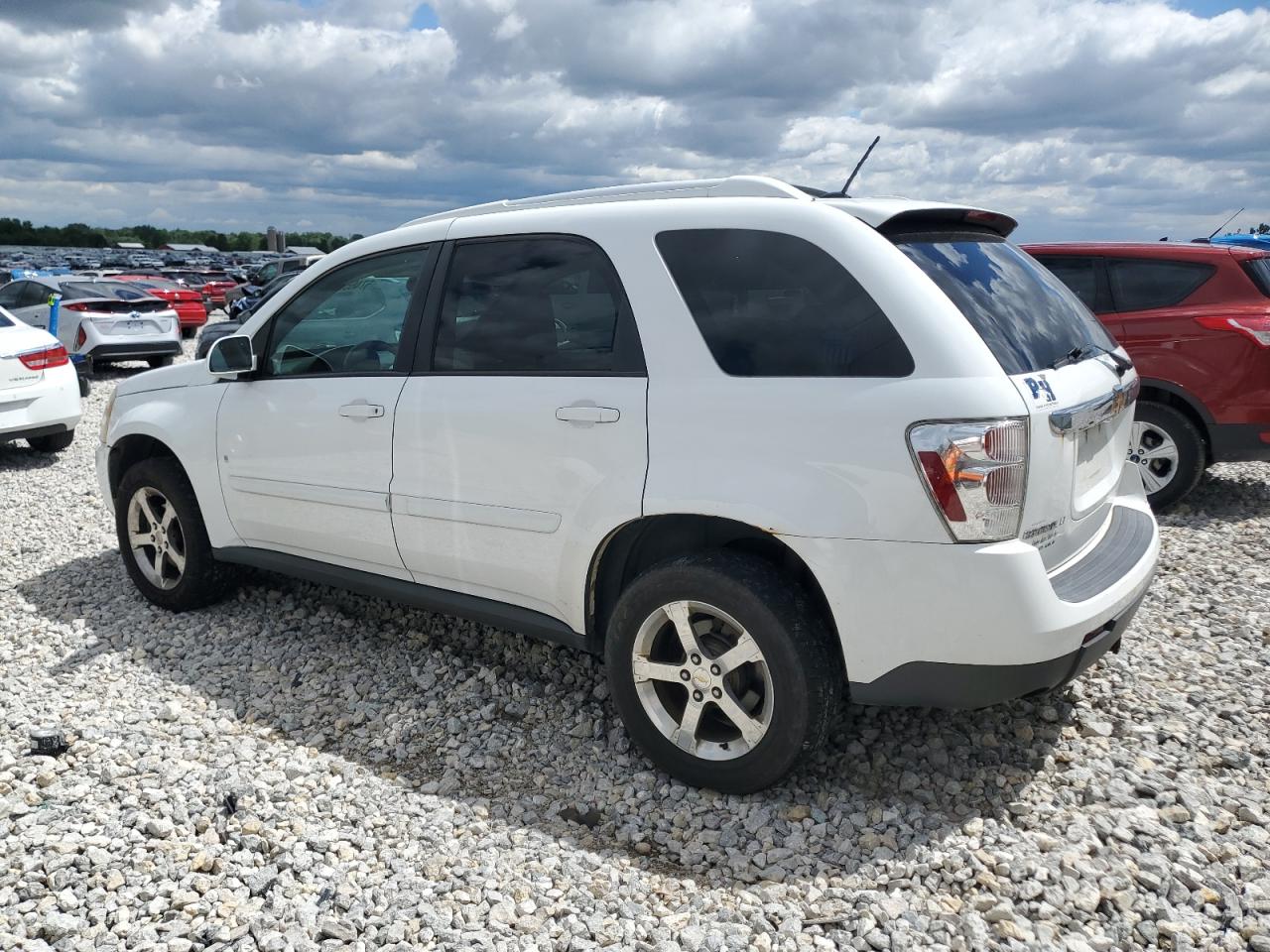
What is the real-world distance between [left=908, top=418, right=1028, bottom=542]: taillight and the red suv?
484cm

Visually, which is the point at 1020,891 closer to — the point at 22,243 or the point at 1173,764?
the point at 1173,764

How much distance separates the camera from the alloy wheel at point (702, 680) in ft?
10.3

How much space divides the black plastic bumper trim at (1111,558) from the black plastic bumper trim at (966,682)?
0.55ft

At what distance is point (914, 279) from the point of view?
292 cm

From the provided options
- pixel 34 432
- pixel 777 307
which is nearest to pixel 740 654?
pixel 777 307

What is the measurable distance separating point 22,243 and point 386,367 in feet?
419

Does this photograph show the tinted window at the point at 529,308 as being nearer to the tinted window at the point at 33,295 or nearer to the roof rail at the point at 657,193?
the roof rail at the point at 657,193

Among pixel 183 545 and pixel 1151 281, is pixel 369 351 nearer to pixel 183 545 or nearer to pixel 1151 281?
pixel 183 545

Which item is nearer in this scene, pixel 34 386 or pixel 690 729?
pixel 690 729

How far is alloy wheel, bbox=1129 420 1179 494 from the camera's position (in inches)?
272

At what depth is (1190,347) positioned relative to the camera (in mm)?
6766

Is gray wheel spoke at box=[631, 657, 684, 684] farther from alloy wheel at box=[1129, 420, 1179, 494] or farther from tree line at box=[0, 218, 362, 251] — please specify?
tree line at box=[0, 218, 362, 251]

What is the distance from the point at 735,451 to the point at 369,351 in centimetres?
182

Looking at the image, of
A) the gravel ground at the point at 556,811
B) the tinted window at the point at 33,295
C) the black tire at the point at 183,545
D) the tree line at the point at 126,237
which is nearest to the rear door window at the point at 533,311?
the gravel ground at the point at 556,811
